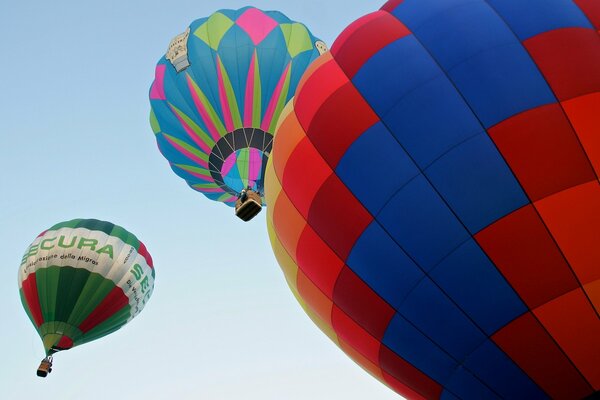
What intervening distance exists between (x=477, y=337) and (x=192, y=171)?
7545 millimetres

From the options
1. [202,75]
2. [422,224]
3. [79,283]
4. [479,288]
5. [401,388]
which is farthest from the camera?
[79,283]

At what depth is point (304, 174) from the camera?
223 inches

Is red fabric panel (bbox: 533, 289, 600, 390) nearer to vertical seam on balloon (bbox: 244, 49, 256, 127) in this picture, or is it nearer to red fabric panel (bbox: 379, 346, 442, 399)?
red fabric panel (bbox: 379, 346, 442, 399)

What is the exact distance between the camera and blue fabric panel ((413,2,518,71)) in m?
5.20

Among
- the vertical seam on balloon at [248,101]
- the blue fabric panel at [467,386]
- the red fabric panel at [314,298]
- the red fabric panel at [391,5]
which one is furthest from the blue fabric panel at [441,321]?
the vertical seam on balloon at [248,101]

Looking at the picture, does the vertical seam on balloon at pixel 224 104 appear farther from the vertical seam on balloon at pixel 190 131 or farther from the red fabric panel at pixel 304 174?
the red fabric panel at pixel 304 174

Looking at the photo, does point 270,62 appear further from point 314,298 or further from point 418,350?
point 418,350

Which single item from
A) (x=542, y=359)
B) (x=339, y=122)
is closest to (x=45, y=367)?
(x=339, y=122)

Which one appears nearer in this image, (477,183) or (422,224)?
(477,183)

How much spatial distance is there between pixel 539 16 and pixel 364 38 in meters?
1.57

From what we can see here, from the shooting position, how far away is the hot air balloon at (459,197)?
14.7 ft

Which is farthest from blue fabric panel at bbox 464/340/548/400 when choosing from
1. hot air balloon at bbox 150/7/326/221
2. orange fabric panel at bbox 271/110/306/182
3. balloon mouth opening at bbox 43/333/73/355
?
balloon mouth opening at bbox 43/333/73/355

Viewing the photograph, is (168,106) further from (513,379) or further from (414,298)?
(513,379)

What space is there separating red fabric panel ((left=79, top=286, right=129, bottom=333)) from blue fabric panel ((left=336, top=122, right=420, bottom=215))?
811cm
